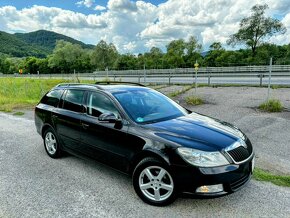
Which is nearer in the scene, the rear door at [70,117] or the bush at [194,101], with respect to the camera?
the rear door at [70,117]

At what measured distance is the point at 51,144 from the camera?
5.51 m

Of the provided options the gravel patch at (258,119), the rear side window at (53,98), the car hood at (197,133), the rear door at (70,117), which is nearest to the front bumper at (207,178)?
the car hood at (197,133)

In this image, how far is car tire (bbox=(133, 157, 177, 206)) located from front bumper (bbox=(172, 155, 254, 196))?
0.47 feet

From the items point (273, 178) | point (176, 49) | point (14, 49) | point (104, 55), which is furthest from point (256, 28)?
point (14, 49)

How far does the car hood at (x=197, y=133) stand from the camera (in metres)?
3.36

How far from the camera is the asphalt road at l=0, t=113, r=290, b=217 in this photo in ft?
11.1

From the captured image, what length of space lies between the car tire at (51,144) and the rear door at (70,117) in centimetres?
29

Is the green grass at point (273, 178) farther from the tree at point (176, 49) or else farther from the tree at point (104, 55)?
the tree at point (104, 55)

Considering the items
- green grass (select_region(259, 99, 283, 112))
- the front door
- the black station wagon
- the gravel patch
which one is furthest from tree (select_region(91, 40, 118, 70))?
the front door

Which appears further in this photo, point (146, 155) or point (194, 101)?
point (194, 101)

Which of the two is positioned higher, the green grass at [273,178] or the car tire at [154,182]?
the car tire at [154,182]

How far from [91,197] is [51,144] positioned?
2155 millimetres

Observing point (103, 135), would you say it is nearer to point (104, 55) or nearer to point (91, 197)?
point (91, 197)

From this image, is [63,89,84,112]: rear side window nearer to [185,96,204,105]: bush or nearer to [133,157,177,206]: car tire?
[133,157,177,206]: car tire
